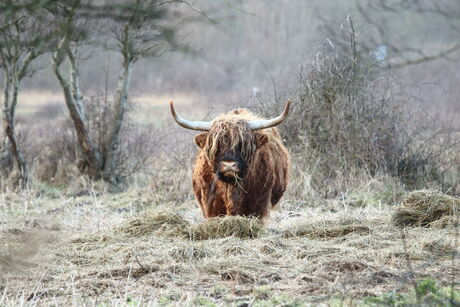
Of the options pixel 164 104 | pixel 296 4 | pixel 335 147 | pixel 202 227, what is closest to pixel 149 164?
pixel 335 147

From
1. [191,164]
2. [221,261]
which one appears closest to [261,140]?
[221,261]

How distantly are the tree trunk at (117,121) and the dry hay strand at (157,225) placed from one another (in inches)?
224

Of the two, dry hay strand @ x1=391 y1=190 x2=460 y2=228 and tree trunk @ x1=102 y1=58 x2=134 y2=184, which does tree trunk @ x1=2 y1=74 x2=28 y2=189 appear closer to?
tree trunk @ x1=102 y1=58 x2=134 y2=184

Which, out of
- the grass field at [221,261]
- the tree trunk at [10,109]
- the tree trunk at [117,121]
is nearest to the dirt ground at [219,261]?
the grass field at [221,261]

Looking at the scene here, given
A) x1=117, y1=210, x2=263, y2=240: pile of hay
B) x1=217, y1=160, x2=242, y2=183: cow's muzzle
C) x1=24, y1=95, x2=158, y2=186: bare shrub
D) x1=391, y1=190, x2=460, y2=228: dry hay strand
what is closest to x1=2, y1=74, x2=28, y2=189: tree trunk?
x1=24, y1=95, x2=158, y2=186: bare shrub

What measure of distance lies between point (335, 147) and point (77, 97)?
15.9 feet

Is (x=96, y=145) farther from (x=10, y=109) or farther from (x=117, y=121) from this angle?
(x=10, y=109)

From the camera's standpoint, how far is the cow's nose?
8398mm

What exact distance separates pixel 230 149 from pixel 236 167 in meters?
0.26

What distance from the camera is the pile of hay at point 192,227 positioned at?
26.2ft

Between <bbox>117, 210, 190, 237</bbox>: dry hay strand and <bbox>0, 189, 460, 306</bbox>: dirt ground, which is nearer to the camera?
<bbox>0, 189, 460, 306</bbox>: dirt ground

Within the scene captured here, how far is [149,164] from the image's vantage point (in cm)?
1509

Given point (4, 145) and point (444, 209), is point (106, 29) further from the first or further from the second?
point (444, 209)

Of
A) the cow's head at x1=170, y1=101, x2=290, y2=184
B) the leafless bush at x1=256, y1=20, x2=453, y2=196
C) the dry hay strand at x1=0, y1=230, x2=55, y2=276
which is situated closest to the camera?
the dry hay strand at x1=0, y1=230, x2=55, y2=276
